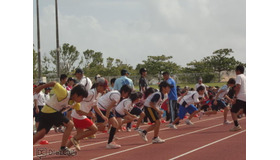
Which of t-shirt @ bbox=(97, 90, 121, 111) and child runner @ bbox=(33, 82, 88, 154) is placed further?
t-shirt @ bbox=(97, 90, 121, 111)

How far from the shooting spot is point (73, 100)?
7.30 metres

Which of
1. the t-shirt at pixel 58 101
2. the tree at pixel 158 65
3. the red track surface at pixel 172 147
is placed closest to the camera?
the t-shirt at pixel 58 101

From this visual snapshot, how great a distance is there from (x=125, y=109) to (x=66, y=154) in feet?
10.6

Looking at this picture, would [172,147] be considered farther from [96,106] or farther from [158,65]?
[158,65]

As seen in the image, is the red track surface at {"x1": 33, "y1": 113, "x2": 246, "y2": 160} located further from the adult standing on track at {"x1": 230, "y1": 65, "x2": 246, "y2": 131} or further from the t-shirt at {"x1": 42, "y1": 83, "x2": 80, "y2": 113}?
the t-shirt at {"x1": 42, "y1": 83, "x2": 80, "y2": 113}

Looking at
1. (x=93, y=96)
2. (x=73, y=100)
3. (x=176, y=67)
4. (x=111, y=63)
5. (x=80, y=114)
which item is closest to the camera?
(x=73, y=100)

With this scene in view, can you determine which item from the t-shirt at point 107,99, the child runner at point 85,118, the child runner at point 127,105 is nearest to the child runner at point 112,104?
the t-shirt at point 107,99

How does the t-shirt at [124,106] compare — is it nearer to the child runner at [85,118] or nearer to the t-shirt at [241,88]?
the child runner at [85,118]

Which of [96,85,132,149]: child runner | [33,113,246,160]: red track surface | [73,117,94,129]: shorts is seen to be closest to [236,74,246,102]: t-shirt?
[33,113,246,160]: red track surface

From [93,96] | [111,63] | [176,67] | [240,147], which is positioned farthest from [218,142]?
[176,67]

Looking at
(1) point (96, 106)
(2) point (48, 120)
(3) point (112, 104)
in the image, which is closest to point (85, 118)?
(1) point (96, 106)

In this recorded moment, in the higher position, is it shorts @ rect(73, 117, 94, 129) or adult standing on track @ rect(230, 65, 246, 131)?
adult standing on track @ rect(230, 65, 246, 131)

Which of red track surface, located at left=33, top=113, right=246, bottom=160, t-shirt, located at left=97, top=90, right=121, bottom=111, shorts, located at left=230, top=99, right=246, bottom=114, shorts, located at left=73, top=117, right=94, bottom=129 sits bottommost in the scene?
red track surface, located at left=33, top=113, right=246, bottom=160

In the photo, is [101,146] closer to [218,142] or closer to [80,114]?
[80,114]
